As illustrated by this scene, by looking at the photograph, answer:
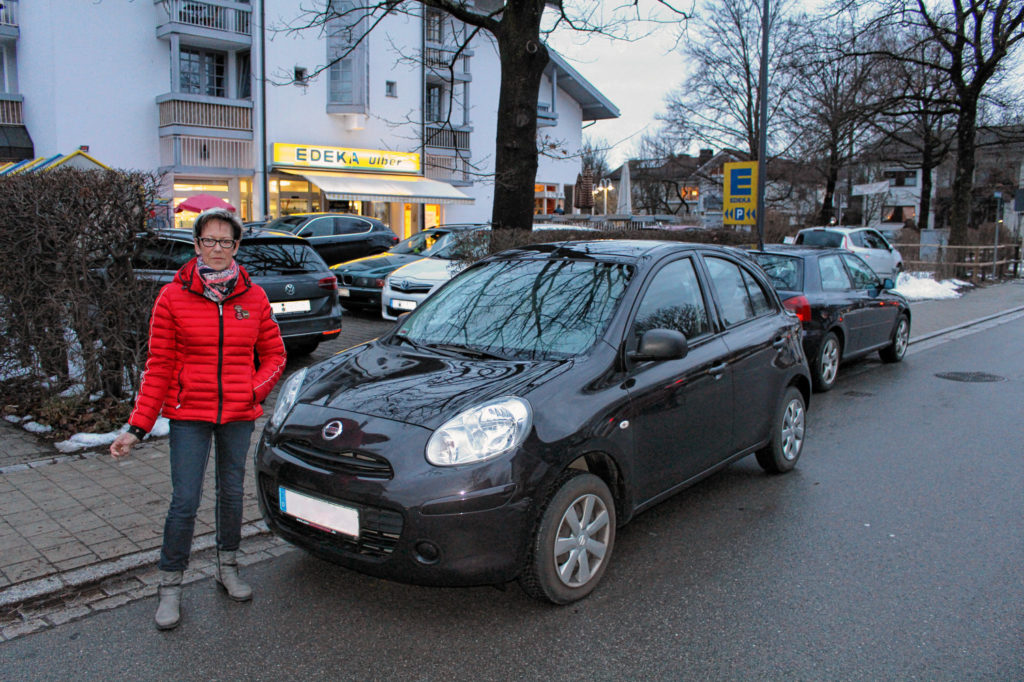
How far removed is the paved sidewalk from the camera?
3852 millimetres

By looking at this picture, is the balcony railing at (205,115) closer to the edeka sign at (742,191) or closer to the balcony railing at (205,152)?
the balcony railing at (205,152)

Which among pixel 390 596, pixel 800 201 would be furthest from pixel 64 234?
pixel 800 201

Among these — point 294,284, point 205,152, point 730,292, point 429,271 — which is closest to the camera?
point 730,292

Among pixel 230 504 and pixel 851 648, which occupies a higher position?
pixel 230 504

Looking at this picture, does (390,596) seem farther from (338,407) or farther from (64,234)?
(64,234)

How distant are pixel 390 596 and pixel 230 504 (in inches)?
33.9

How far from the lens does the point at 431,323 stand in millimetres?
4777

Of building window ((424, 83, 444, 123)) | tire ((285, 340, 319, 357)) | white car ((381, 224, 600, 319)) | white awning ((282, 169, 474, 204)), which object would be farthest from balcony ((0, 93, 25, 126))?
tire ((285, 340, 319, 357))

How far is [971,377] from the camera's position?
31.8 feet

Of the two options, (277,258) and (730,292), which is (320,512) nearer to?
(730,292)

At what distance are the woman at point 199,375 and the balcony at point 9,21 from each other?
1048 inches

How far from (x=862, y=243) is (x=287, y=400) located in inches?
706

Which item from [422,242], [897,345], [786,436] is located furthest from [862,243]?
[786,436]

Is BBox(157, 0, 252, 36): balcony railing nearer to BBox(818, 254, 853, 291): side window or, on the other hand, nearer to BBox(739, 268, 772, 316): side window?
BBox(818, 254, 853, 291): side window
